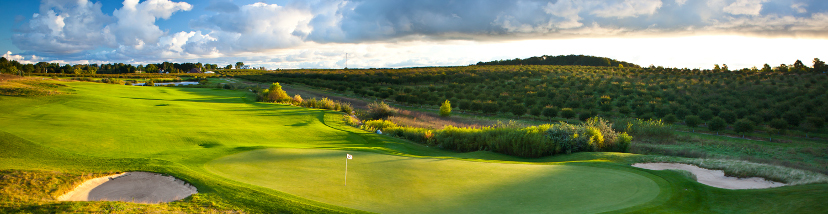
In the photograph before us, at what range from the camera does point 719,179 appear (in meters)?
7.01

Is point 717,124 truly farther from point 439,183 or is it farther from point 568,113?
point 439,183

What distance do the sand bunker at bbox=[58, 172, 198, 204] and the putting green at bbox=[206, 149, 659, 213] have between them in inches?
34.9

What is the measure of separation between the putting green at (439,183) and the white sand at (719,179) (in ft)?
4.17

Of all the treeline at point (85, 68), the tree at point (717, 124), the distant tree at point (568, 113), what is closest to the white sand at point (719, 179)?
the tree at point (717, 124)

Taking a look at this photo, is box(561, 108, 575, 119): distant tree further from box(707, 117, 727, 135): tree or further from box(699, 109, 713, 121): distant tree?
box(707, 117, 727, 135): tree

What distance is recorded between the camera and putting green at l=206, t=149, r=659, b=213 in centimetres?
525

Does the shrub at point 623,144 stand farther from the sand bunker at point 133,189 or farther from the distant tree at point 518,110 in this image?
the distant tree at point 518,110

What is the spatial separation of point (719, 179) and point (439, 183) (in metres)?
5.41

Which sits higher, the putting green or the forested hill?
the forested hill

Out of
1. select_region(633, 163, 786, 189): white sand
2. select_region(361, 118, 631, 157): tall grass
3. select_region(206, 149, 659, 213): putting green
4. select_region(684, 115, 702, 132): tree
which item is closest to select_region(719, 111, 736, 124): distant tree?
select_region(684, 115, 702, 132): tree

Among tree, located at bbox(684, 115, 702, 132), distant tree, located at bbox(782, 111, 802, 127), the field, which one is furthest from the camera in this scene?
tree, located at bbox(684, 115, 702, 132)

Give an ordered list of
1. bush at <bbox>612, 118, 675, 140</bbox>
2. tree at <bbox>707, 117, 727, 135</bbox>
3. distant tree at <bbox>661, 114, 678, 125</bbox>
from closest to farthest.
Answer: bush at <bbox>612, 118, 675, 140</bbox> < tree at <bbox>707, 117, 727, 135</bbox> < distant tree at <bbox>661, 114, 678, 125</bbox>

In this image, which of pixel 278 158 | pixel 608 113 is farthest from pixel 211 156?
pixel 608 113

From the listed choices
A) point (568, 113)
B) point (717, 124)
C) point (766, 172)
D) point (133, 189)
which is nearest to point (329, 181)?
point (133, 189)
